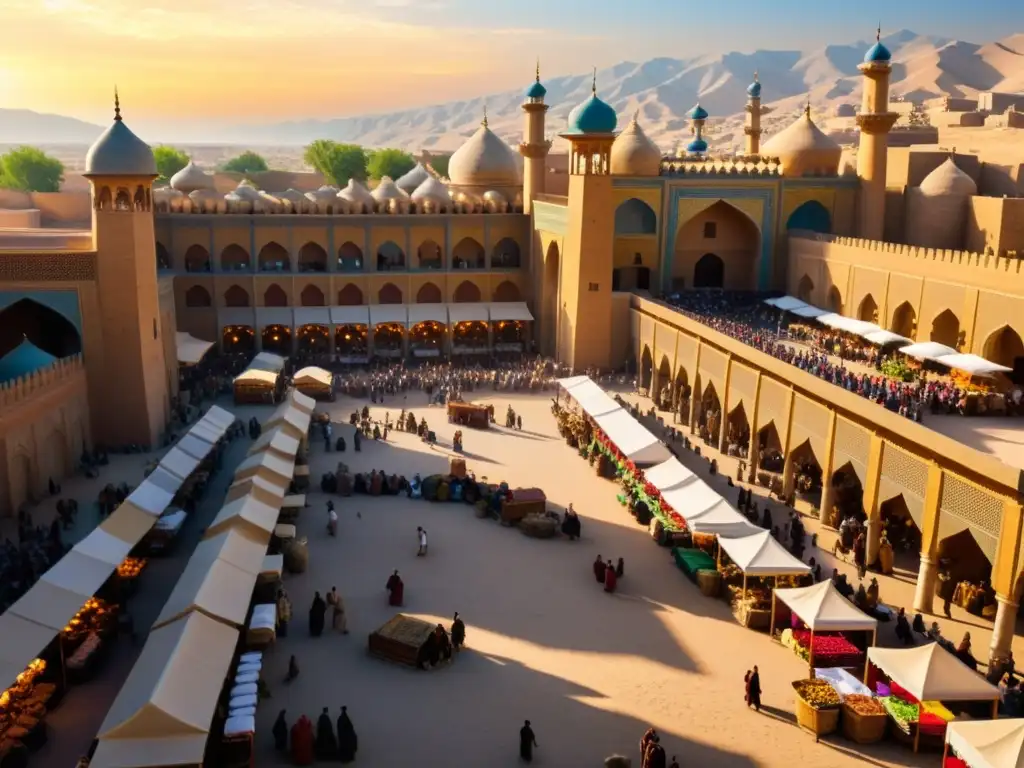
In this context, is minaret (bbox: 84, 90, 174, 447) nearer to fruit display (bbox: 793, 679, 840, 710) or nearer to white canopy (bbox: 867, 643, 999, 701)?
fruit display (bbox: 793, 679, 840, 710)

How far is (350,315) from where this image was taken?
1310 inches

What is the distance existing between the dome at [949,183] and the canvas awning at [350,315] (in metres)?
17.9

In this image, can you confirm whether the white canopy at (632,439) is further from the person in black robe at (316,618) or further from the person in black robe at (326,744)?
the person in black robe at (326,744)

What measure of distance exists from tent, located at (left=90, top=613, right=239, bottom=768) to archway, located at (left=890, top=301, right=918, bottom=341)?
18.7 metres

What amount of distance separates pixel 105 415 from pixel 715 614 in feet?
47.2

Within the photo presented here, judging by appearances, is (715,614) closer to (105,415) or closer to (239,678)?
(239,678)

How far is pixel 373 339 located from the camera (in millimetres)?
33906

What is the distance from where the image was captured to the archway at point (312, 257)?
35.2 metres

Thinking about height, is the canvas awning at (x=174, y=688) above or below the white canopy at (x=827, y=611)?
above

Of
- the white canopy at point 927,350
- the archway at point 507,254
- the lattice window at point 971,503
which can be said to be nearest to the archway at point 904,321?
the white canopy at point 927,350

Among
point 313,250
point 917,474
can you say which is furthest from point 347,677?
point 313,250

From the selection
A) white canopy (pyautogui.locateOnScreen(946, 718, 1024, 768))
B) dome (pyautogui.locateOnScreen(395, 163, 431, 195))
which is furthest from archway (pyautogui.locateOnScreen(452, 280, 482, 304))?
white canopy (pyautogui.locateOnScreen(946, 718, 1024, 768))

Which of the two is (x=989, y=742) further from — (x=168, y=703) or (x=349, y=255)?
(x=349, y=255)

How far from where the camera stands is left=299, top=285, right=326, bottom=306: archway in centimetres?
3438
